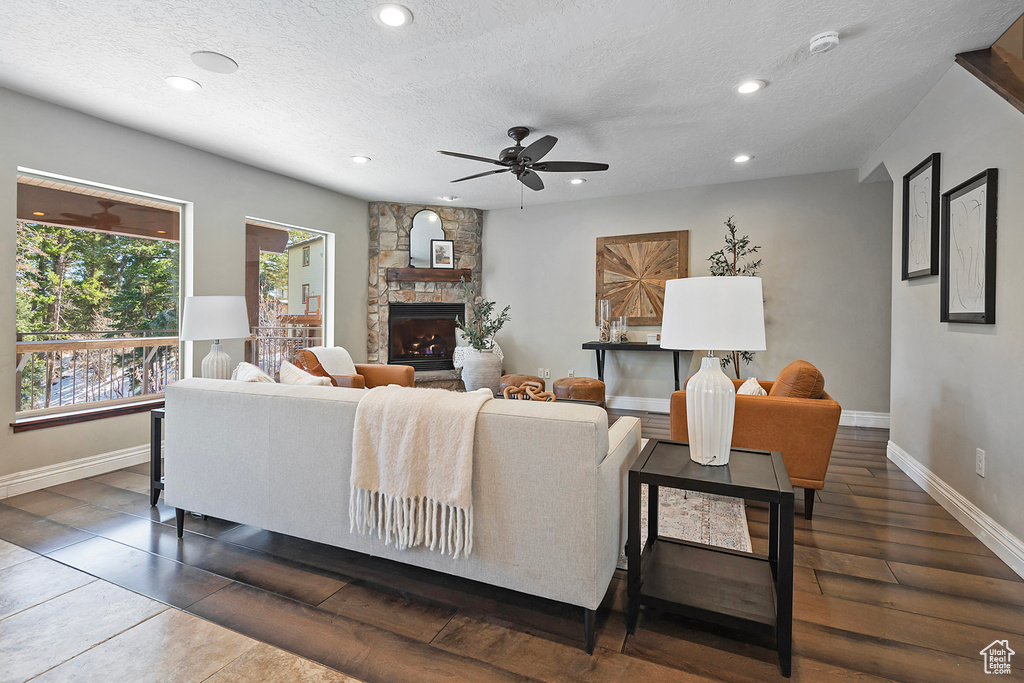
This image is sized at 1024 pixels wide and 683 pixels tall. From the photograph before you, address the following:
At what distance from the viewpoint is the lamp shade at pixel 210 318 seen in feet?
9.71

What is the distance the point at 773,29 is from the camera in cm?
237

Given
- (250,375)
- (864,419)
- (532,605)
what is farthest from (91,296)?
(864,419)

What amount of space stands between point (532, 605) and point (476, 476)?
58cm

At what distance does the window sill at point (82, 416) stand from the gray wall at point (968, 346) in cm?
539

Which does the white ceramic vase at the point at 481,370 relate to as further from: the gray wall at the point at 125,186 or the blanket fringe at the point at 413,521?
the blanket fringe at the point at 413,521

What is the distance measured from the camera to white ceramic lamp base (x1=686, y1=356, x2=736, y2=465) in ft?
5.75

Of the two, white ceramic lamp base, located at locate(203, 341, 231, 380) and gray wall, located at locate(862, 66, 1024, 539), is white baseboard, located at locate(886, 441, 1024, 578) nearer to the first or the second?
gray wall, located at locate(862, 66, 1024, 539)

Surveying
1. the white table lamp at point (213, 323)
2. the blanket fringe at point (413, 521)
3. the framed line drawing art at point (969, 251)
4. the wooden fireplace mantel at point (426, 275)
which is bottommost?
the blanket fringe at point (413, 521)

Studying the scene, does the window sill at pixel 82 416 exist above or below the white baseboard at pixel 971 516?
above

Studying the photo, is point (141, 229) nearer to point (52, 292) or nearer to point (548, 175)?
point (52, 292)

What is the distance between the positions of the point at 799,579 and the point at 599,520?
3.61ft

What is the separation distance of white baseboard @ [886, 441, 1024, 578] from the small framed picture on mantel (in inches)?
196


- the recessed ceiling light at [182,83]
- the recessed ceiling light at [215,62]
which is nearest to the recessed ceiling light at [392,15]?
the recessed ceiling light at [215,62]

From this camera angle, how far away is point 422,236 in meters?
6.14
